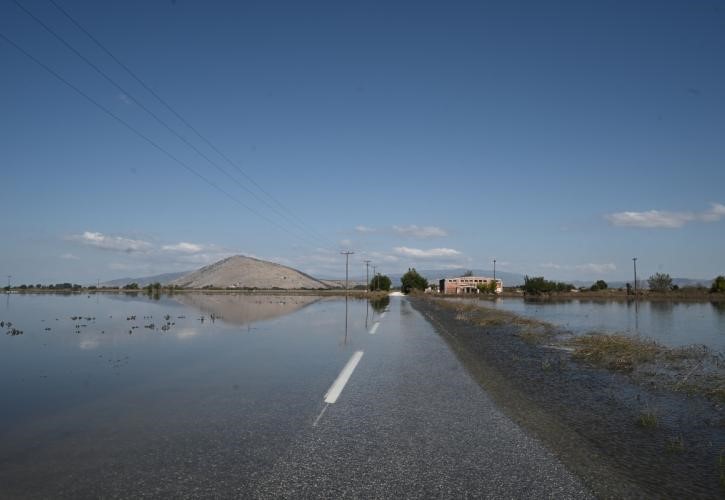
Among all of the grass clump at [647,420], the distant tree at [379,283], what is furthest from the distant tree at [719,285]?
the grass clump at [647,420]

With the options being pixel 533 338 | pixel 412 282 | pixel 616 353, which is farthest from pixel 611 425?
pixel 412 282

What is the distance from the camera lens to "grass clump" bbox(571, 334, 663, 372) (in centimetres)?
1508

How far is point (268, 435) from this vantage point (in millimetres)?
7191

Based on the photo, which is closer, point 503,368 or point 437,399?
point 437,399

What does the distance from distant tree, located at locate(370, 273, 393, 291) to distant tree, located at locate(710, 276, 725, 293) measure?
8490 centimetres

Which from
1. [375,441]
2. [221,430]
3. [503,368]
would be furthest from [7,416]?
[503,368]

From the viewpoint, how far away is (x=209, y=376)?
12.3 m

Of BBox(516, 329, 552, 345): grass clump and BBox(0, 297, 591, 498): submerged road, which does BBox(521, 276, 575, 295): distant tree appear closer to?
BBox(516, 329, 552, 345): grass clump

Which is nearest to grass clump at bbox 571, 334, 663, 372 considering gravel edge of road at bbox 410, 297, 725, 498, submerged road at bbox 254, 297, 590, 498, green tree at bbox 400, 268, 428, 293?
gravel edge of road at bbox 410, 297, 725, 498

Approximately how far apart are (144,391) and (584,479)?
336 inches

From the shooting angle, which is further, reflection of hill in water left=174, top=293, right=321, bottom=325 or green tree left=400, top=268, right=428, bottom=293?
green tree left=400, top=268, right=428, bottom=293

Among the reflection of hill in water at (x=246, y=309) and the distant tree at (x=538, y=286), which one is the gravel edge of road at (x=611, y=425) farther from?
the distant tree at (x=538, y=286)

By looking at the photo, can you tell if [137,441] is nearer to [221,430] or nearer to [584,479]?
[221,430]

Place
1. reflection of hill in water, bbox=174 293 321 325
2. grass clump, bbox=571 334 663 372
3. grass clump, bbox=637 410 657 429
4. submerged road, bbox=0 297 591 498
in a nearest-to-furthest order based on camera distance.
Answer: submerged road, bbox=0 297 591 498, grass clump, bbox=637 410 657 429, grass clump, bbox=571 334 663 372, reflection of hill in water, bbox=174 293 321 325
